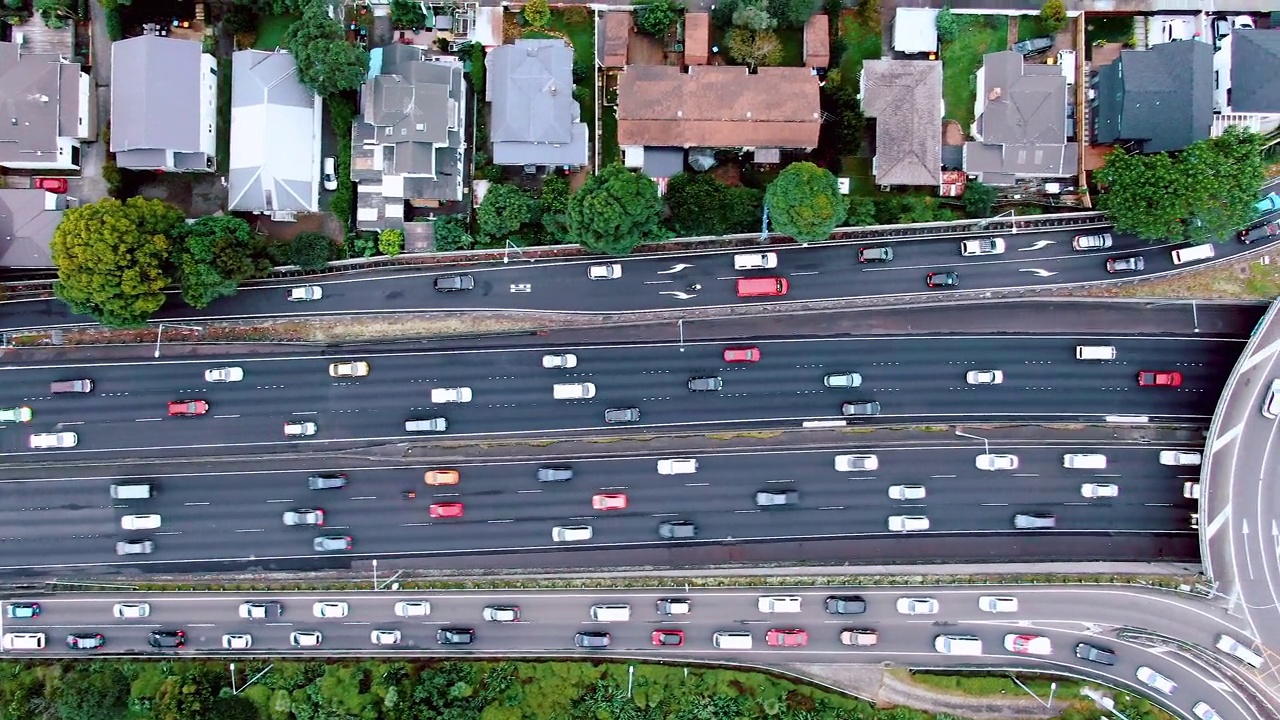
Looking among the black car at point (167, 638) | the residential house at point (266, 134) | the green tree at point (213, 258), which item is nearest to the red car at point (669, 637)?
the black car at point (167, 638)

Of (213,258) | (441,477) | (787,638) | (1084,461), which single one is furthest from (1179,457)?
(213,258)

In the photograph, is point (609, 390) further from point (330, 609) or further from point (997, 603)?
point (997, 603)

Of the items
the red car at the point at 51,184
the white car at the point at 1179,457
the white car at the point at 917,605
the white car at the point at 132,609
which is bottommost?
the white car at the point at 132,609

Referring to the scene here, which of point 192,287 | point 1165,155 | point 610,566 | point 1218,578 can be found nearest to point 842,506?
point 610,566

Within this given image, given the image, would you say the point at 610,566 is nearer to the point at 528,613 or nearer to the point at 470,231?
the point at 528,613

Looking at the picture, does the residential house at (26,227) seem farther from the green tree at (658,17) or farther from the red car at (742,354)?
the red car at (742,354)

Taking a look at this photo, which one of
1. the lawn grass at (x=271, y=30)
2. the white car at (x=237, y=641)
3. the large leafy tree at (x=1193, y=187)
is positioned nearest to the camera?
the large leafy tree at (x=1193, y=187)
